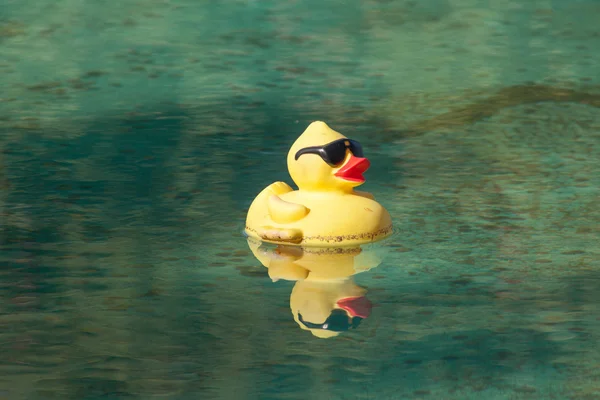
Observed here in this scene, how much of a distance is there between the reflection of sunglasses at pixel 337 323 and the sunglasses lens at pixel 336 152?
56.9 inches

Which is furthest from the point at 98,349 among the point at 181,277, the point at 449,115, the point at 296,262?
the point at 449,115

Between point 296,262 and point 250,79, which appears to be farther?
point 250,79

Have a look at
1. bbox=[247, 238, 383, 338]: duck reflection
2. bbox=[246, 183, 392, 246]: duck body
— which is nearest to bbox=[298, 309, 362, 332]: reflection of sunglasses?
bbox=[247, 238, 383, 338]: duck reflection

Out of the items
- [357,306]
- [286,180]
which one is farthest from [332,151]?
[286,180]

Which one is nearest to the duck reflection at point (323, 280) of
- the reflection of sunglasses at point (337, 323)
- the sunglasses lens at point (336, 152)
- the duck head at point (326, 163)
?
the reflection of sunglasses at point (337, 323)

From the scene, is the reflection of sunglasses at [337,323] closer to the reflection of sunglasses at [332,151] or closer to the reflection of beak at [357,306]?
the reflection of beak at [357,306]

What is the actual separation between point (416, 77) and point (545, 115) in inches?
73.4

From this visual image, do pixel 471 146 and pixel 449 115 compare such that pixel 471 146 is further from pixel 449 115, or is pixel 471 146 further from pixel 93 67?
pixel 93 67

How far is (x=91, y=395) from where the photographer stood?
5.14 meters

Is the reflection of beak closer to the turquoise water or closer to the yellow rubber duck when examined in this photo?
the turquoise water

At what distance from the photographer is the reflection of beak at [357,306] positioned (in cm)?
612

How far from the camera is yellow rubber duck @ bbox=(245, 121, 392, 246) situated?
7176mm

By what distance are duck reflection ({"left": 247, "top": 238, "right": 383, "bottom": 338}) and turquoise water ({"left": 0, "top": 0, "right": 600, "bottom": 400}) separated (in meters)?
0.06

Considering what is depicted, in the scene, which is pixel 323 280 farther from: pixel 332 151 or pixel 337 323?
pixel 332 151
